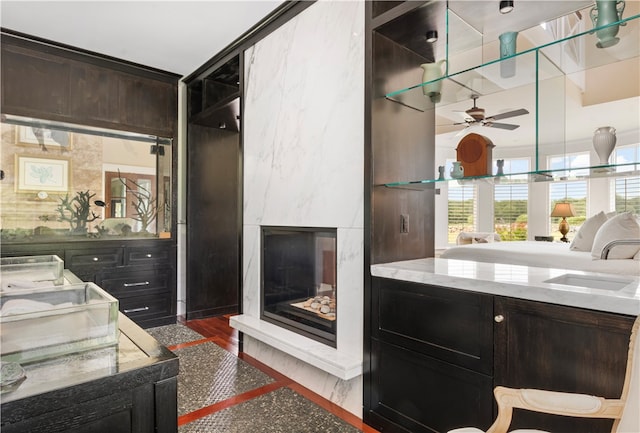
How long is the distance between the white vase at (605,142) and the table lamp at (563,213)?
2.77 meters

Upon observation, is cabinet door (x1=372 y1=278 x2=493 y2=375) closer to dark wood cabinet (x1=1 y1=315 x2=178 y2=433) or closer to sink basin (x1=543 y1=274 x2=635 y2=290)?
sink basin (x1=543 y1=274 x2=635 y2=290)

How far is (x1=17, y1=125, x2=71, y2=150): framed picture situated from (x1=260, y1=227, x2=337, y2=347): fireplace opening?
7.18 feet

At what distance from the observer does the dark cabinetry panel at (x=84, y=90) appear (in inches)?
128

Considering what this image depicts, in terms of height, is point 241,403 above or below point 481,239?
below

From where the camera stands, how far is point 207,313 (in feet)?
14.3

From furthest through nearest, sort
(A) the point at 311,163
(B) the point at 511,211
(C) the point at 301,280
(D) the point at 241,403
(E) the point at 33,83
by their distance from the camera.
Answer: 1. (B) the point at 511,211
2. (E) the point at 33,83
3. (C) the point at 301,280
4. (A) the point at 311,163
5. (D) the point at 241,403

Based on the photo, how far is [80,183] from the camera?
11.7 feet

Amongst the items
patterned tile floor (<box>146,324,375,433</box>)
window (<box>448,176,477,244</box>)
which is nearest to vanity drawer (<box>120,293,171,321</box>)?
patterned tile floor (<box>146,324,375,433</box>)

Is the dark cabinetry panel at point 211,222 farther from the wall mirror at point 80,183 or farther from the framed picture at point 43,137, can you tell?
the framed picture at point 43,137

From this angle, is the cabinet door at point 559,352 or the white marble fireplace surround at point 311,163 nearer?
the cabinet door at point 559,352

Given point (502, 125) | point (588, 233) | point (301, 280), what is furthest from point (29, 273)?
point (588, 233)

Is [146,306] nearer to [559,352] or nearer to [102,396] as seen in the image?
[102,396]

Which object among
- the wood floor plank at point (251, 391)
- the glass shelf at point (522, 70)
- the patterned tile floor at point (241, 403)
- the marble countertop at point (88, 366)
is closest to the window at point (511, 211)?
the glass shelf at point (522, 70)

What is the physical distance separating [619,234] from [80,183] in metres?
4.83
